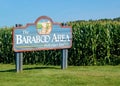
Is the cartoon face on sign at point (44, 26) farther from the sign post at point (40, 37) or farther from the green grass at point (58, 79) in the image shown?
the green grass at point (58, 79)

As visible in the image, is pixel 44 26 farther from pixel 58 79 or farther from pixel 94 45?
pixel 94 45

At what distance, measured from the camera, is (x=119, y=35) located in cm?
2159

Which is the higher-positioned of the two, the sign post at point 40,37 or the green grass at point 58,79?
the sign post at point 40,37

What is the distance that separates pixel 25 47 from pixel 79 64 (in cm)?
597

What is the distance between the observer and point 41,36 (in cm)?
1664

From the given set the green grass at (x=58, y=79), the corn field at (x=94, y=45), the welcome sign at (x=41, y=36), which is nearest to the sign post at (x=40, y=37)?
the welcome sign at (x=41, y=36)

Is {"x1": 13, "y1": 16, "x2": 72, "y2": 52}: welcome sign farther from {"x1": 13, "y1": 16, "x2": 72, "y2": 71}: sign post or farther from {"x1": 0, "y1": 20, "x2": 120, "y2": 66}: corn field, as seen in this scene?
{"x1": 0, "y1": 20, "x2": 120, "y2": 66}: corn field

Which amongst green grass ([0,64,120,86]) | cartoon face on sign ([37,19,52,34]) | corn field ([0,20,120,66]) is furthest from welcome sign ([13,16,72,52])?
corn field ([0,20,120,66])

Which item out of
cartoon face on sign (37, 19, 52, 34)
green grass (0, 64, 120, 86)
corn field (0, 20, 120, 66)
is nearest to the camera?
green grass (0, 64, 120, 86)

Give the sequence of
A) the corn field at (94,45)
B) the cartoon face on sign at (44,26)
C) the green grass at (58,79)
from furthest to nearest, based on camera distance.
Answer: the corn field at (94,45)
the cartoon face on sign at (44,26)
the green grass at (58,79)

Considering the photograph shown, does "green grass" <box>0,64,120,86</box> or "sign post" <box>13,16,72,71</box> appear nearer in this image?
"green grass" <box>0,64,120,86</box>

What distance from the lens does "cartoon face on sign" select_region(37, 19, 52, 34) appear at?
16547mm

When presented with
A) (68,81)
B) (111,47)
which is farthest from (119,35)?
(68,81)

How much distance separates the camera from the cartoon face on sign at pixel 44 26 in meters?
16.5
